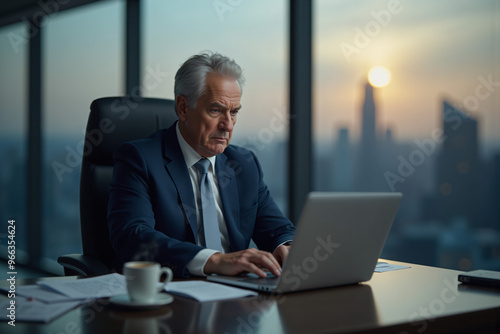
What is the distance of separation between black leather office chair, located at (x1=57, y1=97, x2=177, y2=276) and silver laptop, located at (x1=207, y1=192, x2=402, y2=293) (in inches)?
26.8

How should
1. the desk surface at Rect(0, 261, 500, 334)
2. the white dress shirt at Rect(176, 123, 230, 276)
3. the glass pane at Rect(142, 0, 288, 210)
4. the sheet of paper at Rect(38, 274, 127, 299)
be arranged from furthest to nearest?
the glass pane at Rect(142, 0, 288, 210)
the white dress shirt at Rect(176, 123, 230, 276)
the sheet of paper at Rect(38, 274, 127, 299)
the desk surface at Rect(0, 261, 500, 334)

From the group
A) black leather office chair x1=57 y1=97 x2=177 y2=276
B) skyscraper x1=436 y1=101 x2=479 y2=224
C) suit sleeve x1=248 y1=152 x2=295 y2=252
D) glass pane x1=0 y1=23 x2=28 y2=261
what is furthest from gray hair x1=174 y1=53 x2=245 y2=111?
glass pane x1=0 y1=23 x2=28 y2=261

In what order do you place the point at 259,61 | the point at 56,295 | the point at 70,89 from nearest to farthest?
the point at 56,295, the point at 259,61, the point at 70,89

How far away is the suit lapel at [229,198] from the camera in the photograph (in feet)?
6.30

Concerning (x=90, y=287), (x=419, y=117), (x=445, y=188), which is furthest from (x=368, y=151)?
(x=90, y=287)

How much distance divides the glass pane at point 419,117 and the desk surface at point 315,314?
96 centimetres

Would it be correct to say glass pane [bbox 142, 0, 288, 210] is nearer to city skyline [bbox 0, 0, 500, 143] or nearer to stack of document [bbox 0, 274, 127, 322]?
city skyline [bbox 0, 0, 500, 143]

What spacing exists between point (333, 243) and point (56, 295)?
0.64 m

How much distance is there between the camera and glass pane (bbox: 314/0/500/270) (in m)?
2.15

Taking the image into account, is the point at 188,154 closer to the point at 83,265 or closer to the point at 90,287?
the point at 83,265

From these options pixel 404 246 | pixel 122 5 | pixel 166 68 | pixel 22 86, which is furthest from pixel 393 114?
pixel 22 86

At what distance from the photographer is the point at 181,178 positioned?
1859mm

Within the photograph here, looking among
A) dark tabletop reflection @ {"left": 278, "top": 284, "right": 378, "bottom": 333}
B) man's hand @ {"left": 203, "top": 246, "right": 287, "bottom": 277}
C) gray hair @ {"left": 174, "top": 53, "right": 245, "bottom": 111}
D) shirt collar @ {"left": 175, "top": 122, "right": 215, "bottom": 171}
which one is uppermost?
gray hair @ {"left": 174, "top": 53, "right": 245, "bottom": 111}

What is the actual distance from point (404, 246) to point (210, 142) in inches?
43.9
